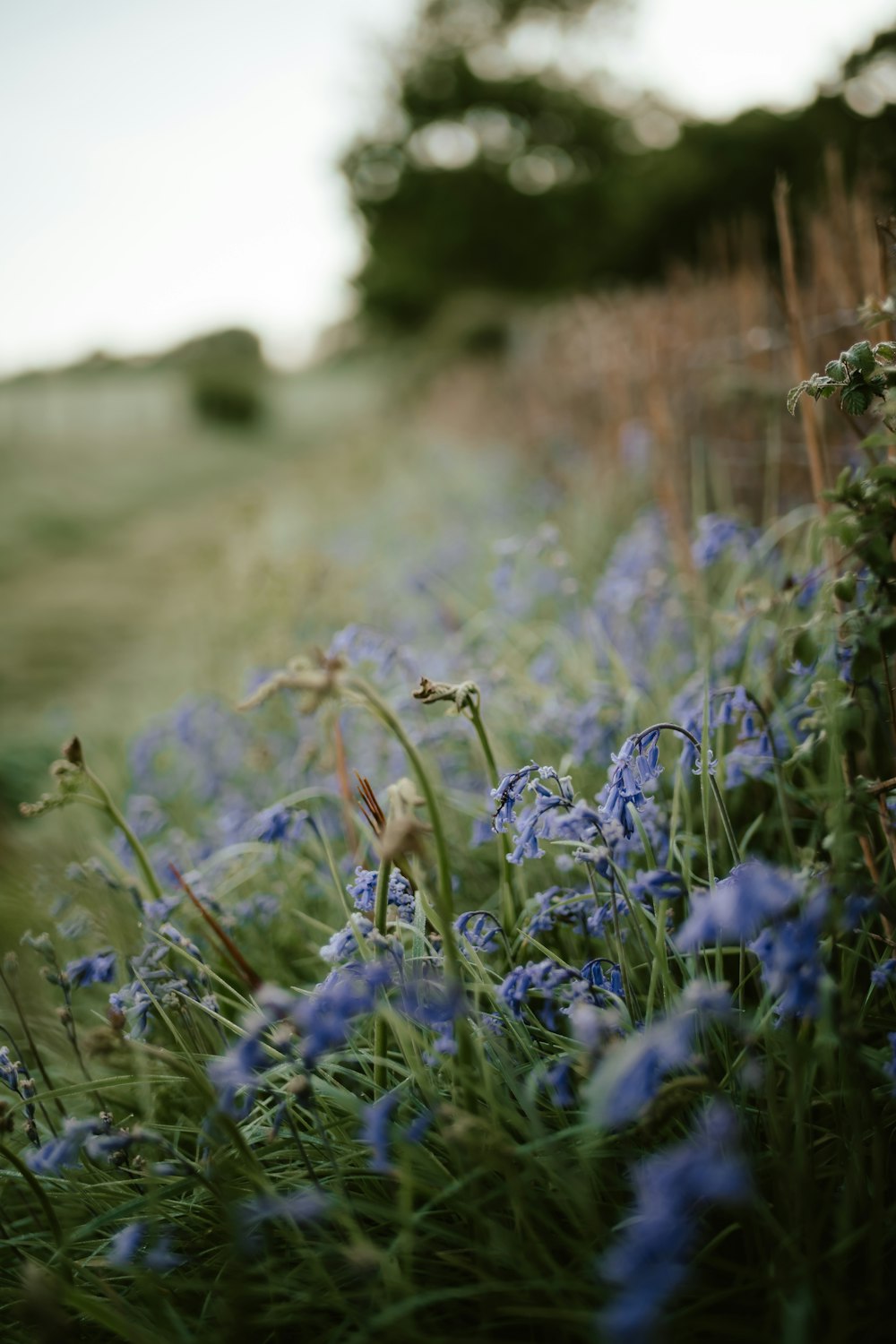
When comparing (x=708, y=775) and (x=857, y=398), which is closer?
(x=857, y=398)

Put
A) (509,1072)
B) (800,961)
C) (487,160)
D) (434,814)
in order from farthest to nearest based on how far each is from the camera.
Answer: (487,160) < (509,1072) < (434,814) < (800,961)

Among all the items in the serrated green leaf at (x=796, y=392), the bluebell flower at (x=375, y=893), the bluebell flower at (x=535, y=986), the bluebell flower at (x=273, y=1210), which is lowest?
the bluebell flower at (x=273, y=1210)

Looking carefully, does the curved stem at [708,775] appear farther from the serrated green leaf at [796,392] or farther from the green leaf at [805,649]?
the serrated green leaf at [796,392]

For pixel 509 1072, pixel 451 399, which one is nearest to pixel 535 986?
pixel 509 1072

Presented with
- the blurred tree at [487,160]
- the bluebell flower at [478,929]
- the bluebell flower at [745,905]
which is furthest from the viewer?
the blurred tree at [487,160]

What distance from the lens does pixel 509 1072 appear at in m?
1.29

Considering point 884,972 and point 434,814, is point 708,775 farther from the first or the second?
point 434,814

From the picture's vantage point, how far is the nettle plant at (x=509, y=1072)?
99cm

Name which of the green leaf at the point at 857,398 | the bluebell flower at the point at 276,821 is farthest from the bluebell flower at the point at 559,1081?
the green leaf at the point at 857,398

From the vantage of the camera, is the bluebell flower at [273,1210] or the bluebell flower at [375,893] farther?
the bluebell flower at [375,893]

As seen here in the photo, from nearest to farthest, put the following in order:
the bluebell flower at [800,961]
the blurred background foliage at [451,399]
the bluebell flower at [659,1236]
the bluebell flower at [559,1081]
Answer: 1. the bluebell flower at [659,1236]
2. the bluebell flower at [800,961]
3. the bluebell flower at [559,1081]
4. the blurred background foliage at [451,399]

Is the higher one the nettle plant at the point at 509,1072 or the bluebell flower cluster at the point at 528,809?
the bluebell flower cluster at the point at 528,809

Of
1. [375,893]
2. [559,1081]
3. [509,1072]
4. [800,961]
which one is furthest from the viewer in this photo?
[375,893]

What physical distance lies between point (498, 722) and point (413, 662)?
387mm
